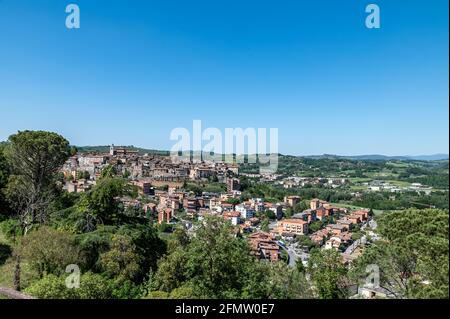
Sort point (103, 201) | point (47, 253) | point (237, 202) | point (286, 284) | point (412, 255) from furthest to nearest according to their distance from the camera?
point (237, 202), point (103, 201), point (47, 253), point (286, 284), point (412, 255)

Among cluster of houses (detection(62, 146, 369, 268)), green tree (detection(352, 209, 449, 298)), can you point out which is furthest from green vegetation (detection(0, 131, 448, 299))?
cluster of houses (detection(62, 146, 369, 268))

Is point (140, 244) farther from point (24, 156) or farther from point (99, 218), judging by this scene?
point (24, 156)

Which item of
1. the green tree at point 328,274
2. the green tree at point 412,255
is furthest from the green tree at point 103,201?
the green tree at point 412,255

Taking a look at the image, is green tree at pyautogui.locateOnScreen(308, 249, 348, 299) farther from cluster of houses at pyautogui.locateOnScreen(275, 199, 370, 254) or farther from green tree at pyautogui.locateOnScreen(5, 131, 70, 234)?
cluster of houses at pyautogui.locateOnScreen(275, 199, 370, 254)

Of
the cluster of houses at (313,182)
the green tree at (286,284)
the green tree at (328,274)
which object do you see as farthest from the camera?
the cluster of houses at (313,182)

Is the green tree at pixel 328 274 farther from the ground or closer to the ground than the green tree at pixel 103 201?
closer to the ground

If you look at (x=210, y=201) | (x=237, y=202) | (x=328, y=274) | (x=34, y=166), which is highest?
(x=34, y=166)

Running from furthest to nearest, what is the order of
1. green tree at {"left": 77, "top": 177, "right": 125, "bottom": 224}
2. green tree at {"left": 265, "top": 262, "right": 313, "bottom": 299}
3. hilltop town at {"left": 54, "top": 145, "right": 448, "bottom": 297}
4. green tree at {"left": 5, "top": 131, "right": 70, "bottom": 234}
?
hilltop town at {"left": 54, "top": 145, "right": 448, "bottom": 297} → green tree at {"left": 5, "top": 131, "right": 70, "bottom": 234} → green tree at {"left": 77, "top": 177, "right": 125, "bottom": 224} → green tree at {"left": 265, "top": 262, "right": 313, "bottom": 299}

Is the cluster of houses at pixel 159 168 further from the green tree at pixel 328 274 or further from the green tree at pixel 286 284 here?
the green tree at pixel 286 284

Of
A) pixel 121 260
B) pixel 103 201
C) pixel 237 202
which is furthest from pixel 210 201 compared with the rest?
pixel 121 260

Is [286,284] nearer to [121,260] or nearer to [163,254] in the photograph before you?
[121,260]

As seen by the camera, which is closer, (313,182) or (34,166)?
(34,166)
